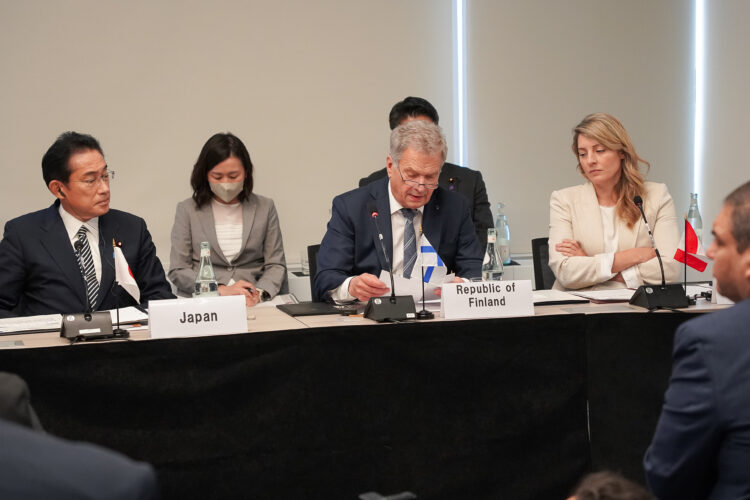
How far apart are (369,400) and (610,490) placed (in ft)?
5.05

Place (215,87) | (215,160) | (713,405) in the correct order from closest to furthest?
(713,405) → (215,160) → (215,87)

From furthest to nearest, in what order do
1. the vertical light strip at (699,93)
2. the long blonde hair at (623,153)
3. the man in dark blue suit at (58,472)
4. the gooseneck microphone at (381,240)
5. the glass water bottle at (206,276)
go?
the vertical light strip at (699,93) → the long blonde hair at (623,153) → the glass water bottle at (206,276) → the gooseneck microphone at (381,240) → the man in dark blue suit at (58,472)

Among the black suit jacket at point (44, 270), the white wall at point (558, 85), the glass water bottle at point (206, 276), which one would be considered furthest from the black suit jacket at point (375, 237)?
the white wall at point (558, 85)

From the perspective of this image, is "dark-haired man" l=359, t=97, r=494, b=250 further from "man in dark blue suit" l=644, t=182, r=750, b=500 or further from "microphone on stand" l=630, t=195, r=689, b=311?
"man in dark blue suit" l=644, t=182, r=750, b=500

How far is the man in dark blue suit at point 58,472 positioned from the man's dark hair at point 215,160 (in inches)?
140

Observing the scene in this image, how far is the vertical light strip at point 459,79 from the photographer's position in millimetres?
5266

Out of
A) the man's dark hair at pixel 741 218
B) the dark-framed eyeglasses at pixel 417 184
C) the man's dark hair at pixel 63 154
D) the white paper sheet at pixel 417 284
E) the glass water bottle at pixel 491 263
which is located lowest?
the white paper sheet at pixel 417 284

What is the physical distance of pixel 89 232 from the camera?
11.3 ft

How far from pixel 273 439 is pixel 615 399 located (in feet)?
3.67

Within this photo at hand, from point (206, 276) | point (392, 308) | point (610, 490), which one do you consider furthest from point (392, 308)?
point (610, 490)

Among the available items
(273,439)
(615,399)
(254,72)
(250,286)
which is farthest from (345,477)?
(254,72)

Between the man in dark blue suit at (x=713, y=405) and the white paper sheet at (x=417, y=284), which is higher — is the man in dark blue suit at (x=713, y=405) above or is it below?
below

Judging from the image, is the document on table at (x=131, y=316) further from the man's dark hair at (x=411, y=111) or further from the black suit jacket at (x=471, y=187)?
the man's dark hair at (x=411, y=111)

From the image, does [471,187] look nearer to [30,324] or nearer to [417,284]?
[417,284]
